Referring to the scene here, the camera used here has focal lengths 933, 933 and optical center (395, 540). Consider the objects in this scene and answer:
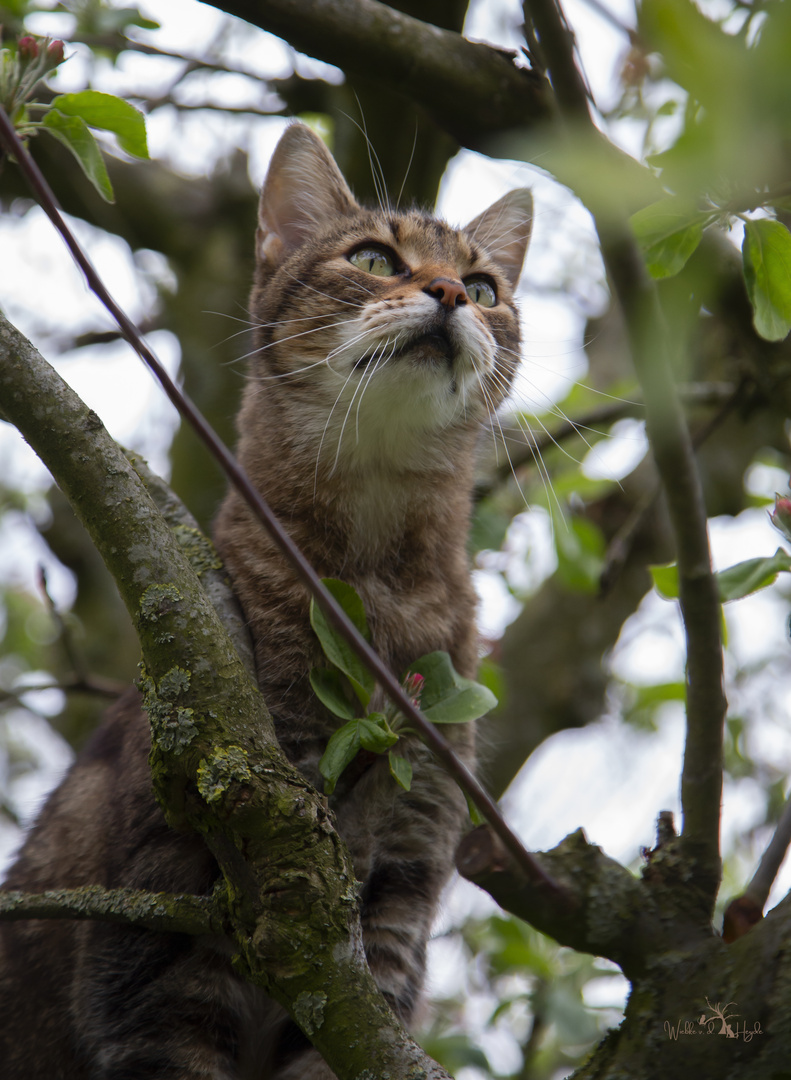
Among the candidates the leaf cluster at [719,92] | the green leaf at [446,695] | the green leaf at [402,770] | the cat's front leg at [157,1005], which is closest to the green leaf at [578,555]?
the green leaf at [446,695]

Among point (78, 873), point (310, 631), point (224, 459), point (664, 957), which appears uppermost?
point (310, 631)

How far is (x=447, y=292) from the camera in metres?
2.99

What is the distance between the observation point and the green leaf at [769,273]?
196 centimetres

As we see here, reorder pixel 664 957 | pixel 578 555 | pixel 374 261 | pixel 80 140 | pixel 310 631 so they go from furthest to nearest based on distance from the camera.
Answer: pixel 578 555
pixel 374 261
pixel 310 631
pixel 80 140
pixel 664 957

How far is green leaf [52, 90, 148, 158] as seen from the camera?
2.32 m

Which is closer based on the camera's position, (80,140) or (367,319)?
(80,140)

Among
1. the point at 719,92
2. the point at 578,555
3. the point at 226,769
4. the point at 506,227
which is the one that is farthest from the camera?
the point at 578,555

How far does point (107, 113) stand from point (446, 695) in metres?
1.69

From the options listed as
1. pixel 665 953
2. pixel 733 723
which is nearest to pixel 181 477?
pixel 733 723

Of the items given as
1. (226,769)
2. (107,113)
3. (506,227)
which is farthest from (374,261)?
(226,769)

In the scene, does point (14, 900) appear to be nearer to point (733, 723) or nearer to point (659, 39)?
point (659, 39)

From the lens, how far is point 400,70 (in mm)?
2969

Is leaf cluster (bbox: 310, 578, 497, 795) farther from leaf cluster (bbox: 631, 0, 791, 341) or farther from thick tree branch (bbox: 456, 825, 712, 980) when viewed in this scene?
leaf cluster (bbox: 631, 0, 791, 341)

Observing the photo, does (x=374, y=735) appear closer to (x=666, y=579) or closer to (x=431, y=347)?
(x=666, y=579)
